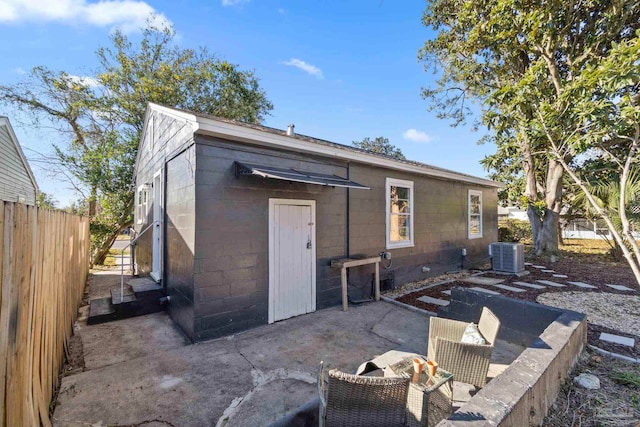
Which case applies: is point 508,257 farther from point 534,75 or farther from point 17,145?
point 17,145

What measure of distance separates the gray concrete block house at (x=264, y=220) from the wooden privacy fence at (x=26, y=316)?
4.77ft

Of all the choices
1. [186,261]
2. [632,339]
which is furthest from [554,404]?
[186,261]

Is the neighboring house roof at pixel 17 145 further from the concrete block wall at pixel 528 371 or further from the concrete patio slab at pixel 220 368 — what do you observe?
the concrete block wall at pixel 528 371

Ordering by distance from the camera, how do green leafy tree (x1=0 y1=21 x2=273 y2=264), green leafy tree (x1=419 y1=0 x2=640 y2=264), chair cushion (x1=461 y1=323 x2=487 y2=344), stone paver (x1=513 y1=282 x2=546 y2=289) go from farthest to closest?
green leafy tree (x1=0 y1=21 x2=273 y2=264), stone paver (x1=513 y1=282 x2=546 y2=289), green leafy tree (x1=419 y1=0 x2=640 y2=264), chair cushion (x1=461 y1=323 x2=487 y2=344)

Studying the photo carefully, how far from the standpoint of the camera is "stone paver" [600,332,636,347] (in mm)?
3527

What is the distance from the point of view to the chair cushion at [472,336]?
8.47 feet

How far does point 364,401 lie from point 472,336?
154cm

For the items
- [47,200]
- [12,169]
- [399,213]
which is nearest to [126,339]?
[399,213]

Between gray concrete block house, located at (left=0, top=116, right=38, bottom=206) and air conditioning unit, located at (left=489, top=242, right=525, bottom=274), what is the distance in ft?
50.7

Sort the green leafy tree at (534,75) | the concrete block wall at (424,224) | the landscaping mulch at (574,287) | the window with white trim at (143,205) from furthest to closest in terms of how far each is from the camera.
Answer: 1. the window with white trim at (143,205)
2. the concrete block wall at (424,224)
3. the green leafy tree at (534,75)
4. the landscaping mulch at (574,287)

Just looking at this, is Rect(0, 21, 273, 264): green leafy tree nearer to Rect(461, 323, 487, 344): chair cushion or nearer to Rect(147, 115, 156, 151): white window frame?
Rect(147, 115, 156, 151): white window frame

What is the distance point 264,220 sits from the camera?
4.44m

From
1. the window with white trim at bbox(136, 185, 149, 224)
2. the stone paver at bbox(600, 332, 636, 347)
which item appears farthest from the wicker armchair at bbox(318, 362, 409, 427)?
the window with white trim at bbox(136, 185, 149, 224)

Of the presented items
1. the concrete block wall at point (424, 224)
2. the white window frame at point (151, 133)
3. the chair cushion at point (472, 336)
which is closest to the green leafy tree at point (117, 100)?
the white window frame at point (151, 133)
